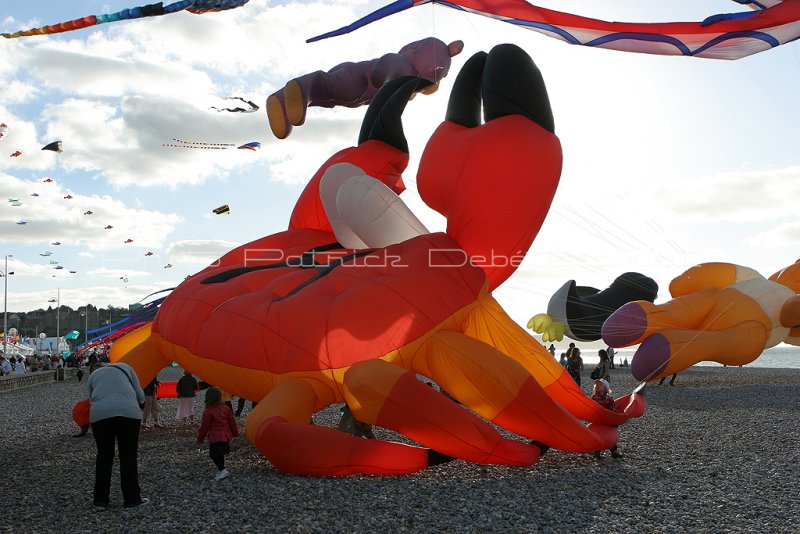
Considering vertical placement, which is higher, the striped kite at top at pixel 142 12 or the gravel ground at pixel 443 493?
the striped kite at top at pixel 142 12

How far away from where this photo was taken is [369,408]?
7.39 metres

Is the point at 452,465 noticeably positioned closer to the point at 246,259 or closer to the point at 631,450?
the point at 631,450

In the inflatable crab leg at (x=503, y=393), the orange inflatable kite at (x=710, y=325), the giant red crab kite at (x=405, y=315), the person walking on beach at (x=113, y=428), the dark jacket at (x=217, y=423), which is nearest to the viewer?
the person walking on beach at (x=113, y=428)

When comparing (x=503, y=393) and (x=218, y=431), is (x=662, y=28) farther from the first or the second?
(x=218, y=431)

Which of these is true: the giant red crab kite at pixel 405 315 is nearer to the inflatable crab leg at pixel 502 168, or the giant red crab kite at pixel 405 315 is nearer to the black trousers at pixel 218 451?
the inflatable crab leg at pixel 502 168

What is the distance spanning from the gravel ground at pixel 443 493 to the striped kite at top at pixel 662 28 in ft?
13.6

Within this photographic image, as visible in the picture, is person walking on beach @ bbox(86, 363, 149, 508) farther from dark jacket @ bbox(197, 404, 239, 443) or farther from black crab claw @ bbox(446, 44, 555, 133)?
black crab claw @ bbox(446, 44, 555, 133)

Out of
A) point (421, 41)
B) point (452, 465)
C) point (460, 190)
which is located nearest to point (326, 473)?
point (452, 465)

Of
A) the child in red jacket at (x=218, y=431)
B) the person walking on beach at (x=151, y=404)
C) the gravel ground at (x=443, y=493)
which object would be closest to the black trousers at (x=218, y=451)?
the child in red jacket at (x=218, y=431)

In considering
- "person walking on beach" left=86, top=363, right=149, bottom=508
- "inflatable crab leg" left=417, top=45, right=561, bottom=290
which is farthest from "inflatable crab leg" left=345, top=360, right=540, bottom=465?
"inflatable crab leg" left=417, top=45, right=561, bottom=290

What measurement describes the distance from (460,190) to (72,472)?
5.91m

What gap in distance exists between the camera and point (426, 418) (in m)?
7.21

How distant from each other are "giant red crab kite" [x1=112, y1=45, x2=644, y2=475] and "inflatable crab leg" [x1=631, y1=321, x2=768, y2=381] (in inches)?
346

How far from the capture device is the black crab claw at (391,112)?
10453mm
